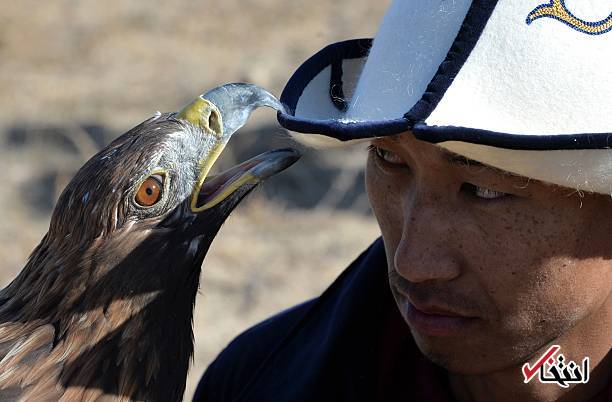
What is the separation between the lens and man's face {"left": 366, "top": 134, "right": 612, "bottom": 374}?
243cm

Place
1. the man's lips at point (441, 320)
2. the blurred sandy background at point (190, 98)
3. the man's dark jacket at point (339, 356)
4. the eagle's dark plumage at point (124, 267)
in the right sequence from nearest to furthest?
1. the man's lips at point (441, 320)
2. the eagle's dark plumage at point (124, 267)
3. the man's dark jacket at point (339, 356)
4. the blurred sandy background at point (190, 98)

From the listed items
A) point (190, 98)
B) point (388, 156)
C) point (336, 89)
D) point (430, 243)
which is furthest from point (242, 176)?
point (190, 98)

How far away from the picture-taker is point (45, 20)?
9422 mm

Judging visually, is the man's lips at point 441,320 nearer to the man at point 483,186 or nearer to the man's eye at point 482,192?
the man at point 483,186

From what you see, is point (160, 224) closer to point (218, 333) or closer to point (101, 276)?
point (101, 276)

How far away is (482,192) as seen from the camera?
2447mm

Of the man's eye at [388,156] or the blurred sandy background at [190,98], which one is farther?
the blurred sandy background at [190,98]

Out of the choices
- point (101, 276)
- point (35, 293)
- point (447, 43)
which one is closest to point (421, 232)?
point (447, 43)

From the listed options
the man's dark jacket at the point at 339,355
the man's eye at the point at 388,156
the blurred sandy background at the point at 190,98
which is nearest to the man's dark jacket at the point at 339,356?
the man's dark jacket at the point at 339,355

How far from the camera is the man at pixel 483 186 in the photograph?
7.39 ft

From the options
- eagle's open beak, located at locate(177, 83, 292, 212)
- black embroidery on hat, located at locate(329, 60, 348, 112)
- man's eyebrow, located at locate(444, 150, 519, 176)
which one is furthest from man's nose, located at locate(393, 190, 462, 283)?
eagle's open beak, located at locate(177, 83, 292, 212)

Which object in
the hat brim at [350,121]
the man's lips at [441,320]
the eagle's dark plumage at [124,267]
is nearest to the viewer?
the hat brim at [350,121]

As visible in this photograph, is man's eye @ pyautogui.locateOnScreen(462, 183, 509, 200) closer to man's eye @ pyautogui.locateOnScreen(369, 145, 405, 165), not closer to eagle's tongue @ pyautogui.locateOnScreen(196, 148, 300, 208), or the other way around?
man's eye @ pyautogui.locateOnScreen(369, 145, 405, 165)

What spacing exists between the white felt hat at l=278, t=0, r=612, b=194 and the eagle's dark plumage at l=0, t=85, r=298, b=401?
2.42 ft
